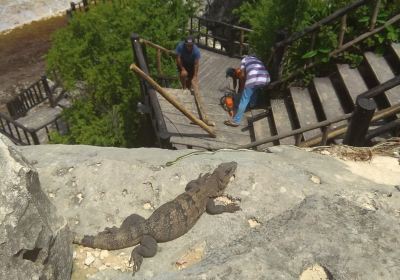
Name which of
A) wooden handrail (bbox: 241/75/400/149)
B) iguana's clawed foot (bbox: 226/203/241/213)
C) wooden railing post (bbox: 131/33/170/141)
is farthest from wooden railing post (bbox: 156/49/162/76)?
iguana's clawed foot (bbox: 226/203/241/213)

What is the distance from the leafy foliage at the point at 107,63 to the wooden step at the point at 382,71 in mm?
5590

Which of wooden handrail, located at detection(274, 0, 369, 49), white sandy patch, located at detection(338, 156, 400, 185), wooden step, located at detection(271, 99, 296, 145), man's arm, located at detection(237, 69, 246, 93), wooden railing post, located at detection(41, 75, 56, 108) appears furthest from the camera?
wooden railing post, located at detection(41, 75, 56, 108)

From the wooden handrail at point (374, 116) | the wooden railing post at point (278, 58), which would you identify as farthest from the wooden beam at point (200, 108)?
the wooden handrail at point (374, 116)

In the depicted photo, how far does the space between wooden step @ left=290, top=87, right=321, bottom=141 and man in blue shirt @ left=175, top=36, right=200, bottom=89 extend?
2.49 metres

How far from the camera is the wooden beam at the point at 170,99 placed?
8.09m

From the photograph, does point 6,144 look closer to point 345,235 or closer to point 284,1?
point 345,235

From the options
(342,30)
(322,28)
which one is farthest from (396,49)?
(322,28)

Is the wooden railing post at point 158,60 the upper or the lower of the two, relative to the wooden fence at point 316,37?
lower

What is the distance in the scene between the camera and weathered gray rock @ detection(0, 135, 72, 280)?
9.17 feet

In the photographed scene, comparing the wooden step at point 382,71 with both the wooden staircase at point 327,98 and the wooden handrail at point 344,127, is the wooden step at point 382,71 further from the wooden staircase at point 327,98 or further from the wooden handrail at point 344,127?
the wooden handrail at point 344,127

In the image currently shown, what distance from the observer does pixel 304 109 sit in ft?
28.6

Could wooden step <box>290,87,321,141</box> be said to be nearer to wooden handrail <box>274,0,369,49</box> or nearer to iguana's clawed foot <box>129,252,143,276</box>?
wooden handrail <box>274,0,369,49</box>

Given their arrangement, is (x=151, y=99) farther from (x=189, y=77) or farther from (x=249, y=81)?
(x=249, y=81)

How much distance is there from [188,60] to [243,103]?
6.17 feet
